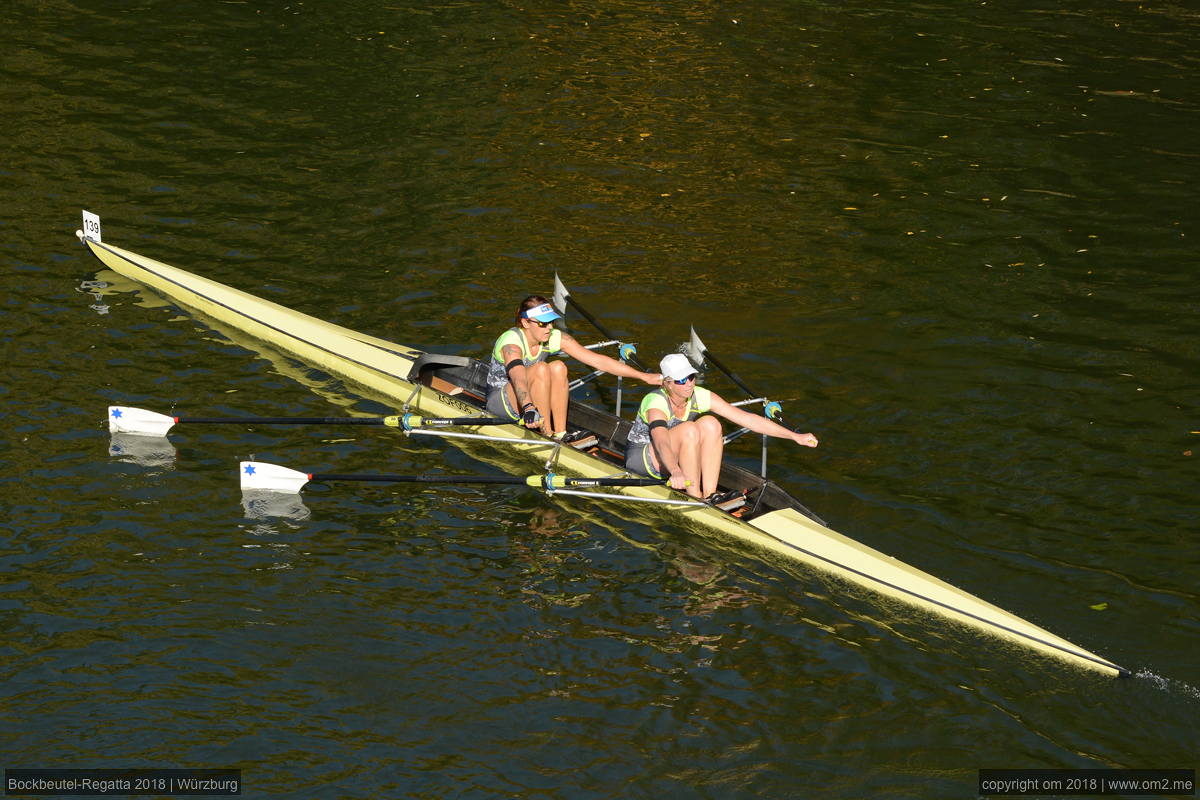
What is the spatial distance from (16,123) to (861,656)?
19.2 metres

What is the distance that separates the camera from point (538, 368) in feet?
46.1

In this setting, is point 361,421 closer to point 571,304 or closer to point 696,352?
point 571,304

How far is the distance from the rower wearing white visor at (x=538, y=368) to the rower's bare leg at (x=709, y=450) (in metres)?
1.29

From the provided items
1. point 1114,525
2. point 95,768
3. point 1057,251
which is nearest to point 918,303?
point 1057,251

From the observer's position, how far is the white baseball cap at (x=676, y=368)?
12.6 m

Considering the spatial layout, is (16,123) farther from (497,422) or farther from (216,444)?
(497,422)

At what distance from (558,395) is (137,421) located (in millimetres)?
4728

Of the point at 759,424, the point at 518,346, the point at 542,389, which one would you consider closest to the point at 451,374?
the point at 518,346

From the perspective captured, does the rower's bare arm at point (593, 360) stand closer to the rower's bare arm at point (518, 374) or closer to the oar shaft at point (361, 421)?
the rower's bare arm at point (518, 374)

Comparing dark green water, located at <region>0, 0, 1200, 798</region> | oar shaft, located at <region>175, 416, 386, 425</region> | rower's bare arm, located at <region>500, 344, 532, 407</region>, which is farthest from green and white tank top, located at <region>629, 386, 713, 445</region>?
oar shaft, located at <region>175, 416, 386, 425</region>

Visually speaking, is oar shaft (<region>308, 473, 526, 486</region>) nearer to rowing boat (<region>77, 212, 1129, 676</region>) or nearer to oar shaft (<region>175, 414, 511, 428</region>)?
rowing boat (<region>77, 212, 1129, 676</region>)

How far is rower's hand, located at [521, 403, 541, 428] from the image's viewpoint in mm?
13977

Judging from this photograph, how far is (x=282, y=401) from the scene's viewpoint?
15.4 metres

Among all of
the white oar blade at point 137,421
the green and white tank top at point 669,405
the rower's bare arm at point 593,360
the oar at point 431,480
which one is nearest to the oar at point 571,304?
the rower's bare arm at point 593,360
